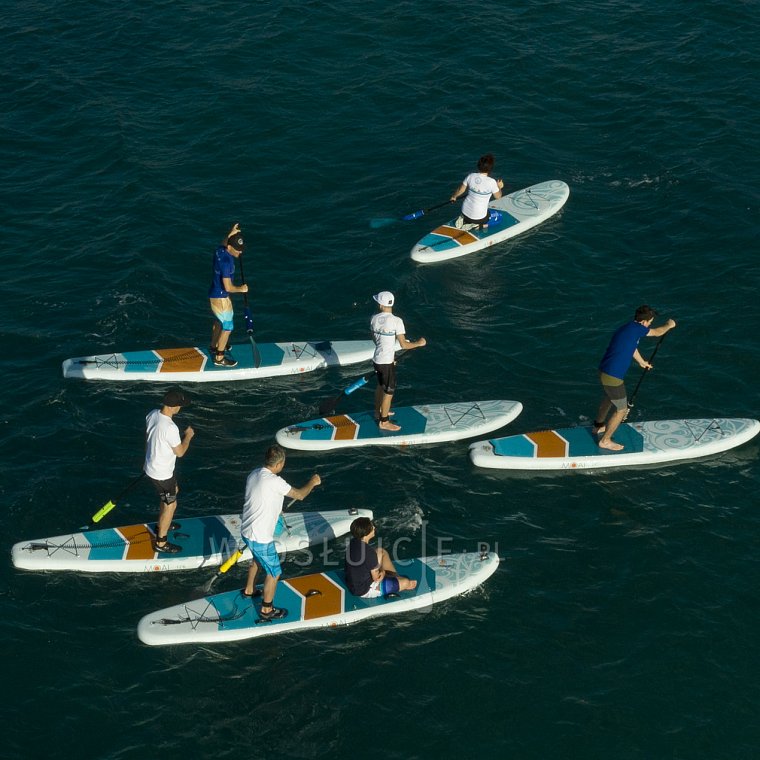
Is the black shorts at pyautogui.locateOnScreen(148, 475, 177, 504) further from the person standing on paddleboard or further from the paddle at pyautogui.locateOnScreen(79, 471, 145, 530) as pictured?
the person standing on paddleboard

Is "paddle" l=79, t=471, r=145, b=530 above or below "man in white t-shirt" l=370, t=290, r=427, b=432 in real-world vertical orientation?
below

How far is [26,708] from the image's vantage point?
602 inches

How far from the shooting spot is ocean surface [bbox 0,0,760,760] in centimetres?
1539

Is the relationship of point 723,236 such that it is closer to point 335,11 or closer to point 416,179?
point 416,179

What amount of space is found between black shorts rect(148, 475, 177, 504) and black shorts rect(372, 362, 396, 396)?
A: 183 inches

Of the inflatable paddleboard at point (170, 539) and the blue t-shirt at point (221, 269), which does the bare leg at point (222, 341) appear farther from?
the inflatable paddleboard at point (170, 539)

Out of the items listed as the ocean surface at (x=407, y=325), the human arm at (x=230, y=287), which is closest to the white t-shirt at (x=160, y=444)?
the ocean surface at (x=407, y=325)

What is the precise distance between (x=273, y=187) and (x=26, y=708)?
16686 millimetres

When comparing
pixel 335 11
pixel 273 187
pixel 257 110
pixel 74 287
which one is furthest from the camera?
pixel 335 11

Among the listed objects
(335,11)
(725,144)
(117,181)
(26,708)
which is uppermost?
(335,11)

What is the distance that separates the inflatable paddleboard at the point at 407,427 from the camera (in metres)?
20.2

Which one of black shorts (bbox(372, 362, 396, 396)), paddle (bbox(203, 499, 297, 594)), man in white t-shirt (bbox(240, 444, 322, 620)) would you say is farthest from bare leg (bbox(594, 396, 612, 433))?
man in white t-shirt (bbox(240, 444, 322, 620))

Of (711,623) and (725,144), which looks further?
(725,144)

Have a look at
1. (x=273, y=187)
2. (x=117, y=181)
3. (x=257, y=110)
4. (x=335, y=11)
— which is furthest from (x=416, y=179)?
(x=335, y=11)
